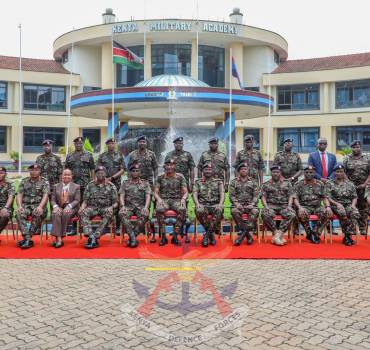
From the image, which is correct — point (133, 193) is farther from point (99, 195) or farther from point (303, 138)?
point (303, 138)

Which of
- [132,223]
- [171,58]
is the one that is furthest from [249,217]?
[171,58]

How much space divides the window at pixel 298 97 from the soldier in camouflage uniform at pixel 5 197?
3181 cm

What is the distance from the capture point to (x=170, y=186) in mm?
8859

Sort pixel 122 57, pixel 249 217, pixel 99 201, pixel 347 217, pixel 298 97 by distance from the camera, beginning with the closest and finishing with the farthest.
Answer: pixel 249 217, pixel 347 217, pixel 99 201, pixel 122 57, pixel 298 97

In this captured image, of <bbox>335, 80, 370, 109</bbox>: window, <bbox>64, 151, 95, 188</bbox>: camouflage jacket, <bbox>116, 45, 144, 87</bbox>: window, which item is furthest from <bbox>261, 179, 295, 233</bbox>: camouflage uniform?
<bbox>335, 80, 370, 109</bbox>: window

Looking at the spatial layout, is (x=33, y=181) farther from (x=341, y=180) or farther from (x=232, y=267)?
(x=341, y=180)

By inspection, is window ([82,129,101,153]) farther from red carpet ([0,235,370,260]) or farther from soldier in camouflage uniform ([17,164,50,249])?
red carpet ([0,235,370,260])

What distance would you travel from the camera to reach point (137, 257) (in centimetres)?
741

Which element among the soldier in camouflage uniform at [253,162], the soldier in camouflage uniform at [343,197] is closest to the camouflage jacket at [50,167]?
the soldier in camouflage uniform at [253,162]

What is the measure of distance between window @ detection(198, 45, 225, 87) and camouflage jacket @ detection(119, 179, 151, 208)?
2763 centimetres

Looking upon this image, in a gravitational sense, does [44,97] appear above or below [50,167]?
above

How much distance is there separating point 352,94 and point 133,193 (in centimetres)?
3145

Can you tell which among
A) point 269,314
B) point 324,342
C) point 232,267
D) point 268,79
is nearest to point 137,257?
point 232,267

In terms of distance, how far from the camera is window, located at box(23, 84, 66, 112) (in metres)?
36.5
